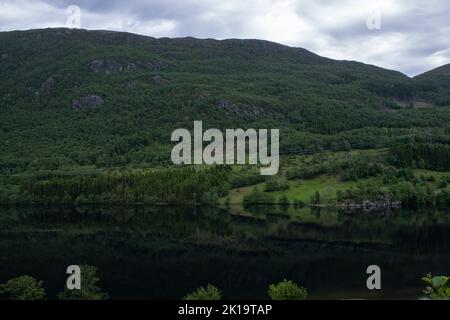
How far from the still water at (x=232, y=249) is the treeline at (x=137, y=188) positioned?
20216 millimetres

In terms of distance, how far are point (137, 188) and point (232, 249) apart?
277 ft

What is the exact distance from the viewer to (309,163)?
177 m

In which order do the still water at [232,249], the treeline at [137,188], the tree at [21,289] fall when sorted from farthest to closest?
the treeline at [137,188] < the still water at [232,249] < the tree at [21,289]

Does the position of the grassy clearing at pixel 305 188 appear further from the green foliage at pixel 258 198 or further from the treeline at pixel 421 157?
the treeline at pixel 421 157

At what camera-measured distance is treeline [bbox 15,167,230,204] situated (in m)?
162

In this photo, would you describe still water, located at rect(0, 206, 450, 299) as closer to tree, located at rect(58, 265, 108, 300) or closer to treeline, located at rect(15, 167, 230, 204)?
tree, located at rect(58, 265, 108, 300)

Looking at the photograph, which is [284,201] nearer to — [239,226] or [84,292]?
[239,226]

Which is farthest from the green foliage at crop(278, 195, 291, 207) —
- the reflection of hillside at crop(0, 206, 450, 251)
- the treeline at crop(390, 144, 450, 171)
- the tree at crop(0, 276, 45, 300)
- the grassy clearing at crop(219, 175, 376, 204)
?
the tree at crop(0, 276, 45, 300)

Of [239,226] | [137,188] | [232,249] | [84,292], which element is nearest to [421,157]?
[239,226]

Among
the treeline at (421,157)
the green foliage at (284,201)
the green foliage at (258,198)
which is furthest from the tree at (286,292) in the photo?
the treeline at (421,157)

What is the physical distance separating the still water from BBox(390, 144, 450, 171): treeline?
38165 mm

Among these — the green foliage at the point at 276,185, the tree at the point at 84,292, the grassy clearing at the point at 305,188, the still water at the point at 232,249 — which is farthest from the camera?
the green foliage at the point at 276,185

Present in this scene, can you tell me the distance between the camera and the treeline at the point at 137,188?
16212cm

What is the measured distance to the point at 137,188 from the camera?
166 metres
